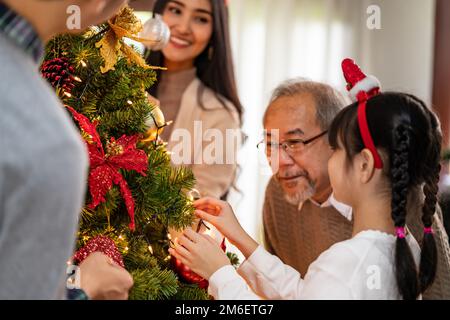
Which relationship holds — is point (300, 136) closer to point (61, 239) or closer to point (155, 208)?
point (155, 208)

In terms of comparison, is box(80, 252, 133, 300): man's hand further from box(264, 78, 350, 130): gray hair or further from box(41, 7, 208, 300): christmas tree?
box(264, 78, 350, 130): gray hair

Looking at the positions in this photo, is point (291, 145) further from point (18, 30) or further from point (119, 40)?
point (18, 30)

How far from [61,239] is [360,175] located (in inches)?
25.5

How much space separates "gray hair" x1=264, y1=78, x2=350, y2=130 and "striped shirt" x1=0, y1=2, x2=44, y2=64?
A: 1.16 meters

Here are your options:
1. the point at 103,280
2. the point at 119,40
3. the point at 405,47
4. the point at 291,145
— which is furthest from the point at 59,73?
the point at 405,47

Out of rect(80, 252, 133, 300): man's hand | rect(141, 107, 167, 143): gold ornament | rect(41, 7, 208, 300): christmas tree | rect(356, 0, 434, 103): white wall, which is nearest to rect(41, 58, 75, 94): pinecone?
rect(41, 7, 208, 300): christmas tree

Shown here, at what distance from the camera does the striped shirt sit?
0.57 metres

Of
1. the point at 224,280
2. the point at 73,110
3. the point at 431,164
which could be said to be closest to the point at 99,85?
the point at 73,110

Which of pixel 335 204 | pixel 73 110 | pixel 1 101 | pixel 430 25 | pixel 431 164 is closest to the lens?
pixel 1 101

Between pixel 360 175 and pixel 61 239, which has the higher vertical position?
pixel 61 239

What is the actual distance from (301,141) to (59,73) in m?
0.75

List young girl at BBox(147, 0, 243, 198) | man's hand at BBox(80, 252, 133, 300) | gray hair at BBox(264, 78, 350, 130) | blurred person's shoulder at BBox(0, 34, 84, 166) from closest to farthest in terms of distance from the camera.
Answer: blurred person's shoulder at BBox(0, 34, 84, 166), man's hand at BBox(80, 252, 133, 300), gray hair at BBox(264, 78, 350, 130), young girl at BBox(147, 0, 243, 198)

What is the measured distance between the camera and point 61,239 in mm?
560

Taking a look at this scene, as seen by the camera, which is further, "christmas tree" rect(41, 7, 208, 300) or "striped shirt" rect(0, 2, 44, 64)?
"christmas tree" rect(41, 7, 208, 300)
